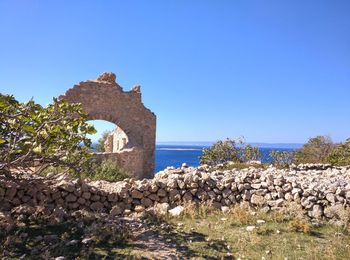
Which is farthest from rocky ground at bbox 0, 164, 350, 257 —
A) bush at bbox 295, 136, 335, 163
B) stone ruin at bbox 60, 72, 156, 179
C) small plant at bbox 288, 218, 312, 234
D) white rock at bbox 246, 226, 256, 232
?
bush at bbox 295, 136, 335, 163

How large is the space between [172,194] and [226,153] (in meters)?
16.2

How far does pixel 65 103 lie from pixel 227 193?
A: 4574mm

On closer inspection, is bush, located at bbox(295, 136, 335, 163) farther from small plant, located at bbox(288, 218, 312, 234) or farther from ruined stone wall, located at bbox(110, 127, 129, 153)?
small plant, located at bbox(288, 218, 312, 234)

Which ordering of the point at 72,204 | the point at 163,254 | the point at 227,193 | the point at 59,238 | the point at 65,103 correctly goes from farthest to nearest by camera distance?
the point at 227,193 → the point at 72,204 → the point at 65,103 → the point at 59,238 → the point at 163,254

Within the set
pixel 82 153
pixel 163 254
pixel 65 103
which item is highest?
pixel 65 103

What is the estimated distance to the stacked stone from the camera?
7.33 m

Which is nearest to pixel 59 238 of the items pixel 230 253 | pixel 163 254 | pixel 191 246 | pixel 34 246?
pixel 34 246

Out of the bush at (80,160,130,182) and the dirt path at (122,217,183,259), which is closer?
the dirt path at (122,217,183,259)

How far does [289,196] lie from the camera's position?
26.0 ft

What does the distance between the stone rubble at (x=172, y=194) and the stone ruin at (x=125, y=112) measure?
7.32 metres

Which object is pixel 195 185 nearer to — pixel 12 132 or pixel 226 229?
pixel 226 229

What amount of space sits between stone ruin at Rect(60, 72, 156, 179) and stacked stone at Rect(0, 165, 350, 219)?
7.32 m

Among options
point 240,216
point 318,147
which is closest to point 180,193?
point 240,216

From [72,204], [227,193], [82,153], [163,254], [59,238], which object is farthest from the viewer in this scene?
[227,193]
